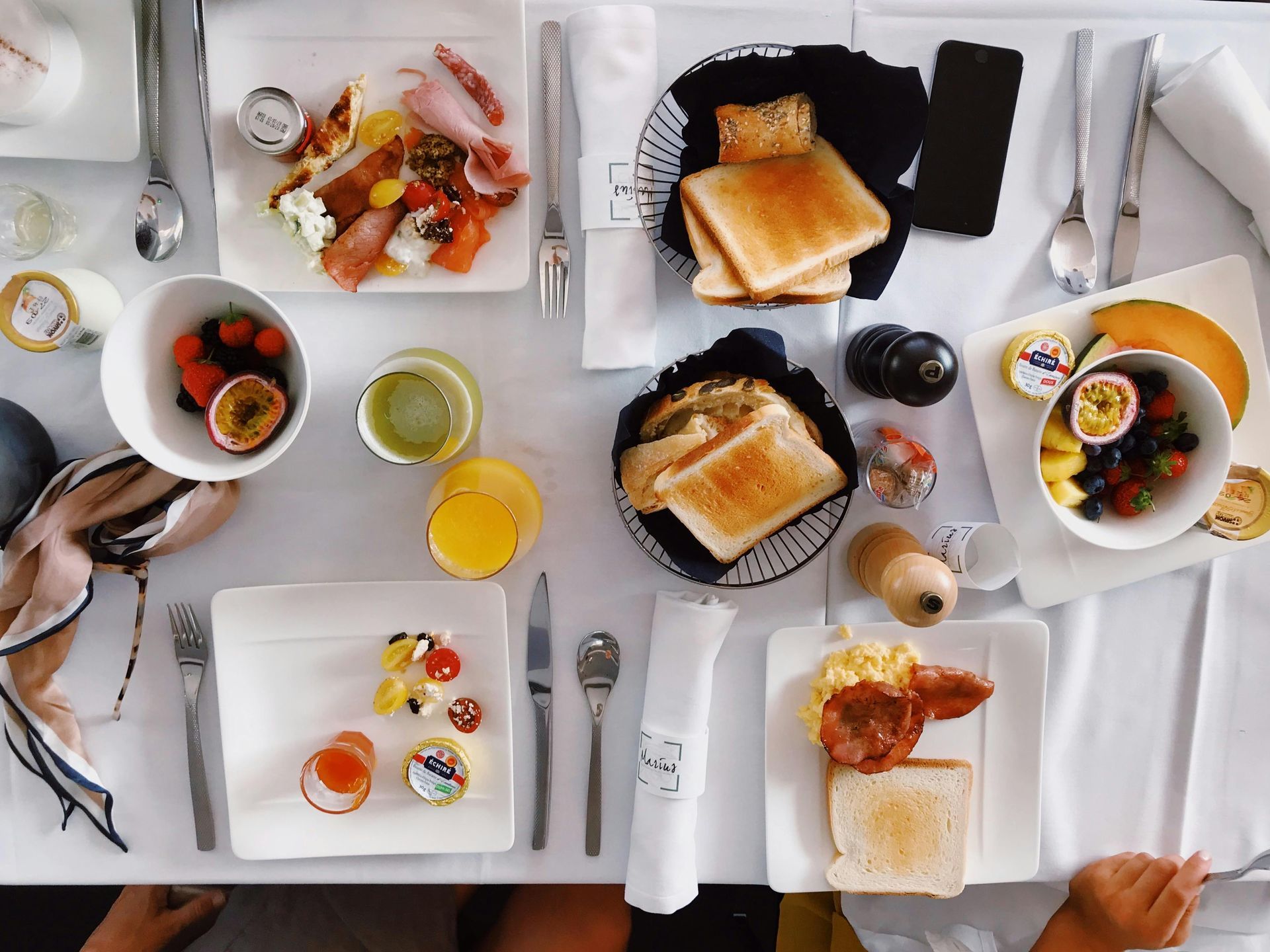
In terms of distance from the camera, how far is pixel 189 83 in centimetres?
93

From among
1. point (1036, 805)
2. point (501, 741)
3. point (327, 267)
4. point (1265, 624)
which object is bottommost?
point (1036, 805)

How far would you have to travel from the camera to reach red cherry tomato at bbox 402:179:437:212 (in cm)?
89

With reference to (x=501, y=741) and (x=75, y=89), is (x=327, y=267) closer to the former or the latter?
(x=75, y=89)

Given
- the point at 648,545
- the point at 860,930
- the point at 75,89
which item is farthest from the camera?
the point at 860,930

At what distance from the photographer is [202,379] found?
0.78 metres

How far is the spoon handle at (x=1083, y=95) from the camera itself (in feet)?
3.16

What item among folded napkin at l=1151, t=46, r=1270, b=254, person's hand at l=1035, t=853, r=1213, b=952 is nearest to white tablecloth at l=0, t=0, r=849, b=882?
folded napkin at l=1151, t=46, r=1270, b=254

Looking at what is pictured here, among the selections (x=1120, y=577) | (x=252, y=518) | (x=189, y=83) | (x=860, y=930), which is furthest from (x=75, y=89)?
(x=860, y=930)

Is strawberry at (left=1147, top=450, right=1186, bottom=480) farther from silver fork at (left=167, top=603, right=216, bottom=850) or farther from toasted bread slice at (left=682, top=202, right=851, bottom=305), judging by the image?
silver fork at (left=167, top=603, right=216, bottom=850)

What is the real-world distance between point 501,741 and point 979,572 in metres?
0.65

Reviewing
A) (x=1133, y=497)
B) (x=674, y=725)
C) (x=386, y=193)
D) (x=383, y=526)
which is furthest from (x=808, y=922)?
(x=386, y=193)

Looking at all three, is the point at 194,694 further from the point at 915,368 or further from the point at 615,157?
the point at 915,368

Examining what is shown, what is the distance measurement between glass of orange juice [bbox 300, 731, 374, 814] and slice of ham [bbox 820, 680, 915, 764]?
0.60 m

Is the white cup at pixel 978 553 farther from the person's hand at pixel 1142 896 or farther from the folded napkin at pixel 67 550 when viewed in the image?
the folded napkin at pixel 67 550
